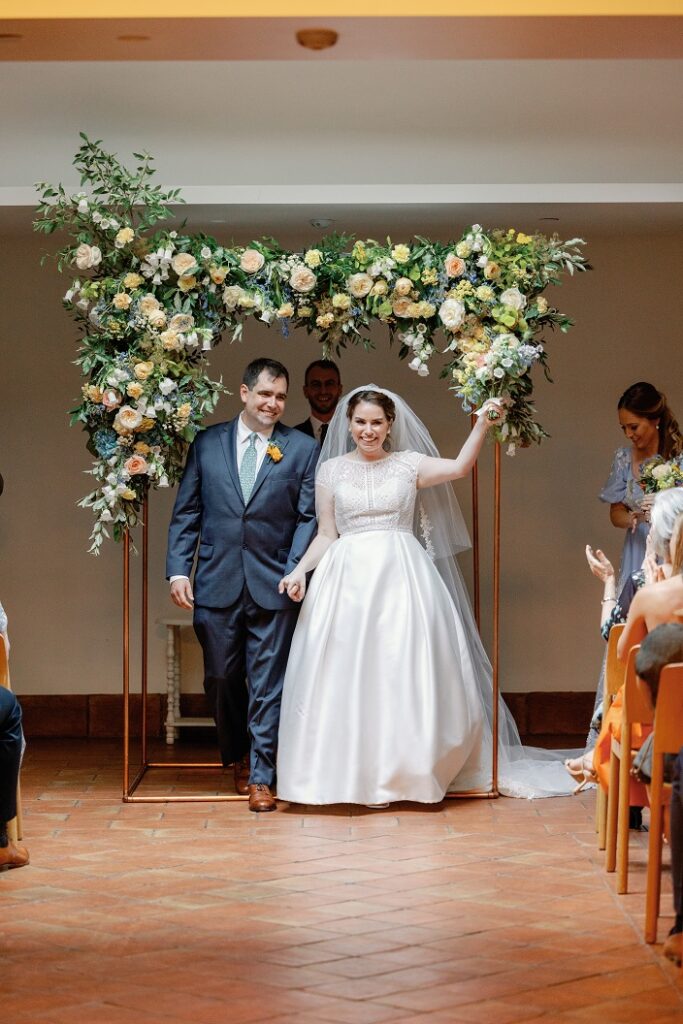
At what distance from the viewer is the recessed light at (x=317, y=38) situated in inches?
161

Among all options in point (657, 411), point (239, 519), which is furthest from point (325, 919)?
point (657, 411)

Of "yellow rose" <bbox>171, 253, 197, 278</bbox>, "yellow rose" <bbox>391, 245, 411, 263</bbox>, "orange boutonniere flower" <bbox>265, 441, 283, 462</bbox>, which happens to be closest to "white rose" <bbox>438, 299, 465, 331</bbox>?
"yellow rose" <bbox>391, 245, 411, 263</bbox>

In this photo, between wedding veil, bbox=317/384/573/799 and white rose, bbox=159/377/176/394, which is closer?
white rose, bbox=159/377/176/394

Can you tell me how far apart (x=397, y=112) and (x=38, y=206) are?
185 cm

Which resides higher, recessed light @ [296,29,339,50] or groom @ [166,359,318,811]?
recessed light @ [296,29,339,50]

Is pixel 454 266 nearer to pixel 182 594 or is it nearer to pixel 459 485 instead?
pixel 182 594

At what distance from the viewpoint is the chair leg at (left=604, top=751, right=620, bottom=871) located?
207 inches

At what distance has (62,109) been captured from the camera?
20.5 feet

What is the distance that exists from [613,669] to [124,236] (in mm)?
2919

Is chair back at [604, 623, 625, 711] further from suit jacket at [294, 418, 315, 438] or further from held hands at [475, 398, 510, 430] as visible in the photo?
suit jacket at [294, 418, 315, 438]

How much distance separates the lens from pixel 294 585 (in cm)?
658

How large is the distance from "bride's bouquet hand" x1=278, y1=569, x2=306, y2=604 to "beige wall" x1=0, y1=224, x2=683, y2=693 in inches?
86.5

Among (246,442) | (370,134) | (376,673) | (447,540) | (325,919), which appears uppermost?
(370,134)

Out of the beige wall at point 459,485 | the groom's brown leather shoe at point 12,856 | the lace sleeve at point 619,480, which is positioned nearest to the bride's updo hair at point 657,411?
the lace sleeve at point 619,480
